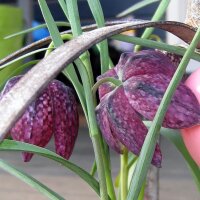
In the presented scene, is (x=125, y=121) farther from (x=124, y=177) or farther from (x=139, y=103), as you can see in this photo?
(x=124, y=177)

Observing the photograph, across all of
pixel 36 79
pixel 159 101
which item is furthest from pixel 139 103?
pixel 36 79

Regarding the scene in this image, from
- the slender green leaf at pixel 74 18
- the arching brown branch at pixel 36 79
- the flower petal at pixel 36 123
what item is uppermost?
the slender green leaf at pixel 74 18

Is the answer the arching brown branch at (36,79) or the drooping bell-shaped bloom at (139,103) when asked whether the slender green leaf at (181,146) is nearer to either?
the drooping bell-shaped bloom at (139,103)

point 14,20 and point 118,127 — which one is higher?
point 14,20

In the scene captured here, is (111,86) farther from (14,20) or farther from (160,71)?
(14,20)

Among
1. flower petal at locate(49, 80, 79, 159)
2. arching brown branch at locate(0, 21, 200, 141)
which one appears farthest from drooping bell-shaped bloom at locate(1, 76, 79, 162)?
arching brown branch at locate(0, 21, 200, 141)

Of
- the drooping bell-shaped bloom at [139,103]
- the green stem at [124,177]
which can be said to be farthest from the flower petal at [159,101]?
the green stem at [124,177]

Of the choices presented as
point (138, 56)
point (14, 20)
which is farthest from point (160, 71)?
point (14, 20)
